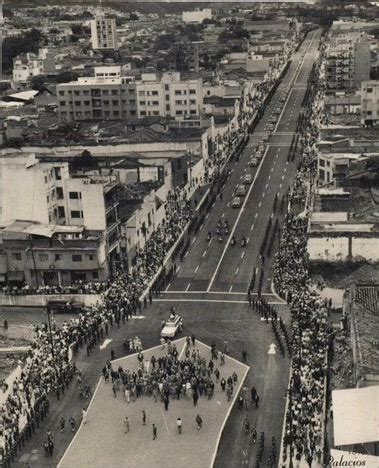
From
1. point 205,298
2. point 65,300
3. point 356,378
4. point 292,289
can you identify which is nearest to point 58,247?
point 65,300

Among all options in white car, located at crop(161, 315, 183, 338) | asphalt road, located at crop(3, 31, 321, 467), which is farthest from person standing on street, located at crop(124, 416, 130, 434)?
white car, located at crop(161, 315, 183, 338)

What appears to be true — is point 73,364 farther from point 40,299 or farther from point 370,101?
point 370,101

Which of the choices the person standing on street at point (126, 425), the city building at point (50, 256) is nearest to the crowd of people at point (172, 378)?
the person standing on street at point (126, 425)

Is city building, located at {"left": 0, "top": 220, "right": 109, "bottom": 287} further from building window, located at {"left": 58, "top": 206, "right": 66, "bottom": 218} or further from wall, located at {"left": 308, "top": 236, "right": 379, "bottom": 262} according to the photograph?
→ wall, located at {"left": 308, "top": 236, "right": 379, "bottom": 262}

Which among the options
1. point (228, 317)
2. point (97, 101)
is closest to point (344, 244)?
point (228, 317)

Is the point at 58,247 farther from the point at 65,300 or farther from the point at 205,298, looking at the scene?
the point at 205,298

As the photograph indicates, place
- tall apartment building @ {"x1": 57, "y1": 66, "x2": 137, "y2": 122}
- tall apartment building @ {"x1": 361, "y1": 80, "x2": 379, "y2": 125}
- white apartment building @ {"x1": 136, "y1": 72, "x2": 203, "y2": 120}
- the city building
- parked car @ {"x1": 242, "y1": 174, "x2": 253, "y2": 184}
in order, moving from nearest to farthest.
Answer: the city building
parked car @ {"x1": 242, "y1": 174, "x2": 253, "y2": 184}
tall apartment building @ {"x1": 361, "y1": 80, "x2": 379, "y2": 125}
white apartment building @ {"x1": 136, "y1": 72, "x2": 203, "y2": 120}
tall apartment building @ {"x1": 57, "y1": 66, "x2": 137, "y2": 122}
